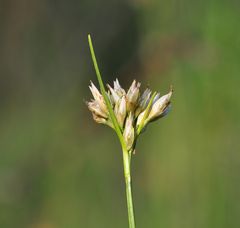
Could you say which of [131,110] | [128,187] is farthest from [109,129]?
[128,187]

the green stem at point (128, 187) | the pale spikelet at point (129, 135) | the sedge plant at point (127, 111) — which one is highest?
the sedge plant at point (127, 111)

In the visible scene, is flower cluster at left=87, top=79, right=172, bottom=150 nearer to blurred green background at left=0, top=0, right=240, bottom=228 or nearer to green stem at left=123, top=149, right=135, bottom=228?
green stem at left=123, top=149, right=135, bottom=228

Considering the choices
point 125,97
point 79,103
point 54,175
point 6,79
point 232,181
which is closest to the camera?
point 125,97

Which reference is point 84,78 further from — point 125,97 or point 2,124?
point 125,97

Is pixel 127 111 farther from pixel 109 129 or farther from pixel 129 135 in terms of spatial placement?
pixel 109 129

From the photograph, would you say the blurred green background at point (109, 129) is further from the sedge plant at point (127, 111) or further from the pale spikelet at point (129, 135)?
the pale spikelet at point (129, 135)

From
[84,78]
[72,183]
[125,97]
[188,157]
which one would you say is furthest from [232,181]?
[125,97]

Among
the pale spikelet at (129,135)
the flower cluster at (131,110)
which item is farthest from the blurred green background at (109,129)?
the pale spikelet at (129,135)
